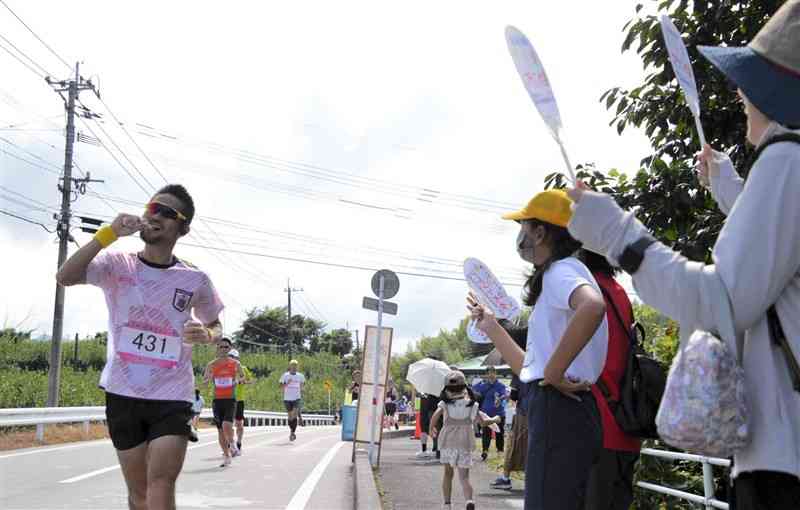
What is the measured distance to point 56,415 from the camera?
746 inches

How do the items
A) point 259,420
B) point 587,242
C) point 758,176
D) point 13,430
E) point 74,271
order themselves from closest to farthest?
point 758,176 → point 587,242 → point 74,271 → point 13,430 → point 259,420

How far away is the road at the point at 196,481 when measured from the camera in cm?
907

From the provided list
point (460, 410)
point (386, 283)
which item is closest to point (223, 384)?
point (386, 283)

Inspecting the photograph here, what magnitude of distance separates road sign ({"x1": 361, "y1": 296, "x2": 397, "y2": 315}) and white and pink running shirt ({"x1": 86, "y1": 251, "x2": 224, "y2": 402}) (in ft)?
32.9

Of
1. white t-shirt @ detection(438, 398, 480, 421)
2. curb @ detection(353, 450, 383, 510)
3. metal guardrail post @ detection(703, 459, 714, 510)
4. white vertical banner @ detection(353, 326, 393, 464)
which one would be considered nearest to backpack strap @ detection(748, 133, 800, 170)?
metal guardrail post @ detection(703, 459, 714, 510)

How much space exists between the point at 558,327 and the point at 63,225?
29005mm

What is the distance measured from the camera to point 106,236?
4.51m

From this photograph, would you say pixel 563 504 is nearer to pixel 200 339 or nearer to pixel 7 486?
pixel 200 339

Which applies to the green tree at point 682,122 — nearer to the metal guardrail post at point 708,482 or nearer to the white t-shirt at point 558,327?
the metal guardrail post at point 708,482

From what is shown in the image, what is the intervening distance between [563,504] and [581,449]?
210 millimetres

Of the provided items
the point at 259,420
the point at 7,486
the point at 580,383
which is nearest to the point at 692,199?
the point at 580,383

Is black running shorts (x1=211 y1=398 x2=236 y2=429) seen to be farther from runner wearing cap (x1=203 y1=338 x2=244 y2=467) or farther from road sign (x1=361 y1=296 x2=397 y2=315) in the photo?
road sign (x1=361 y1=296 x2=397 y2=315)

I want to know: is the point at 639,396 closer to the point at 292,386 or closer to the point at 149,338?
the point at 149,338

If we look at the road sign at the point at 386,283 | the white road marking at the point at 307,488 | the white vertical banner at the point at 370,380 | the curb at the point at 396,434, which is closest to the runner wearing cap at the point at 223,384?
the white road marking at the point at 307,488
